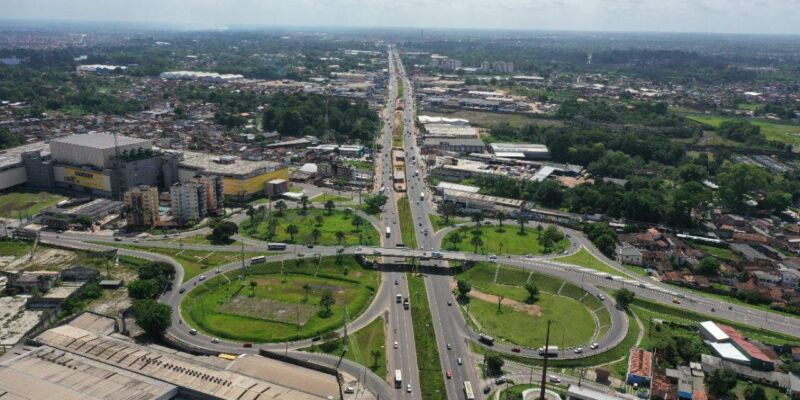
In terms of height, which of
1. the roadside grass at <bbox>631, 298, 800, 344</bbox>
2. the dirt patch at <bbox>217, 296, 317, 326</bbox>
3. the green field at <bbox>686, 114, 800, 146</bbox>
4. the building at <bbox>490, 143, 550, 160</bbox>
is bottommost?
the dirt patch at <bbox>217, 296, 317, 326</bbox>

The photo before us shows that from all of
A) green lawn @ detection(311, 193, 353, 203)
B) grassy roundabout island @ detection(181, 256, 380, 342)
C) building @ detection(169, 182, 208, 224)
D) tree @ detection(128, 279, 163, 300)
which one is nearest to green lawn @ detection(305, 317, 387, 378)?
grassy roundabout island @ detection(181, 256, 380, 342)

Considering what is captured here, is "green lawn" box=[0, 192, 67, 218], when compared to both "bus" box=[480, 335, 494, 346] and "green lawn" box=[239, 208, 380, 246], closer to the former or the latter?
"green lawn" box=[239, 208, 380, 246]

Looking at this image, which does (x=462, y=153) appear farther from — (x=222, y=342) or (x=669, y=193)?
(x=222, y=342)

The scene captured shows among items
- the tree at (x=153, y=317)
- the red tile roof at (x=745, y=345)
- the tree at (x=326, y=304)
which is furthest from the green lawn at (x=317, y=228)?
the red tile roof at (x=745, y=345)

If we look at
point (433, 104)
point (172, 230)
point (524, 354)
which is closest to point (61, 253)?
point (172, 230)

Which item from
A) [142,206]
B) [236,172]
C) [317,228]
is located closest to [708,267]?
[317,228]
